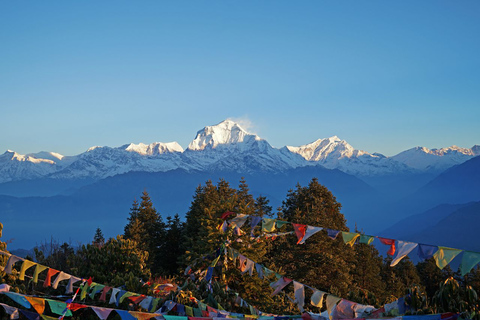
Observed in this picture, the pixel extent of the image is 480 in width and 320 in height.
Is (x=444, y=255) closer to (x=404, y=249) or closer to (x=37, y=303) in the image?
(x=404, y=249)

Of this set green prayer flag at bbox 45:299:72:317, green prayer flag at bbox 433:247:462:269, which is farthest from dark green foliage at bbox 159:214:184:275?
green prayer flag at bbox 433:247:462:269

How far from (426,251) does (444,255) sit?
399 millimetres

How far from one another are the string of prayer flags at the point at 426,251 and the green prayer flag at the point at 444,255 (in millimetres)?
122

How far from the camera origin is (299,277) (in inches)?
1278

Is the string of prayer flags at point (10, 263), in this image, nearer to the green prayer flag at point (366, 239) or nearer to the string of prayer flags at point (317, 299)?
the string of prayer flags at point (317, 299)

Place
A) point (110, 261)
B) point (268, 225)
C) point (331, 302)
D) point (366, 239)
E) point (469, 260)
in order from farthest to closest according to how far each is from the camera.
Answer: point (110, 261) → point (268, 225) → point (366, 239) → point (331, 302) → point (469, 260)

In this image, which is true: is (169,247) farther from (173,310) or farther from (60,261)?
(173,310)

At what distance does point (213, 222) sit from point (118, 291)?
1094 centimetres

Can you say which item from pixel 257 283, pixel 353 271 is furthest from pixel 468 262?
pixel 353 271

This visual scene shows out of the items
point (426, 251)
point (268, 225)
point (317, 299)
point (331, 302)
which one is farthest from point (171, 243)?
point (426, 251)

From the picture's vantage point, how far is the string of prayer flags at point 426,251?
9305 mm

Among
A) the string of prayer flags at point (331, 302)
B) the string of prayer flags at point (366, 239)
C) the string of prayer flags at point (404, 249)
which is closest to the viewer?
the string of prayer flags at point (404, 249)

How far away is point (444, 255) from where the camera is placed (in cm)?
909

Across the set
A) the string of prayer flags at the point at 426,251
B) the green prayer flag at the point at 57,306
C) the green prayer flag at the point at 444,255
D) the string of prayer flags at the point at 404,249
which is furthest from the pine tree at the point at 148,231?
the green prayer flag at the point at 444,255
